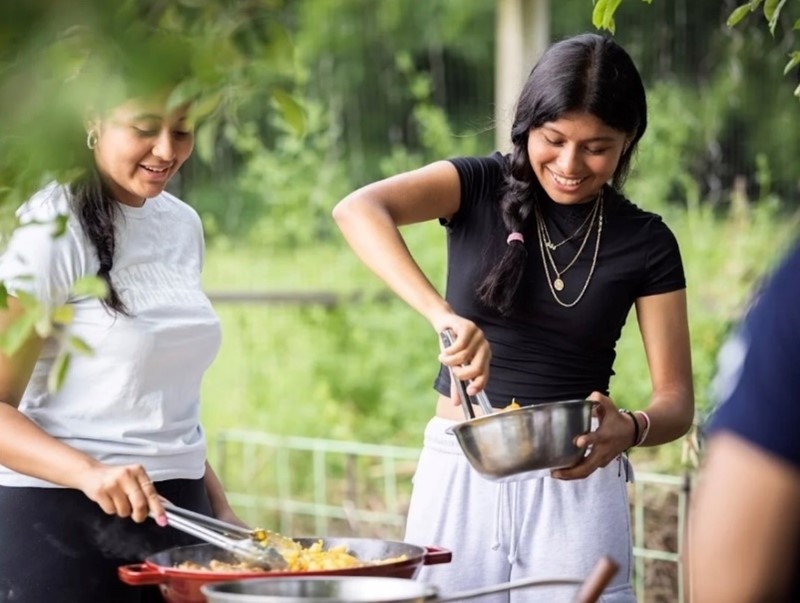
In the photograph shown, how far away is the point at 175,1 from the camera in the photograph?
1.25m

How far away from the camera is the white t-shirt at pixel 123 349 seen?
82.5 inches

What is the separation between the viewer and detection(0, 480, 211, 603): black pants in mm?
2148

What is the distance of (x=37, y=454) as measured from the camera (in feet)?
6.64

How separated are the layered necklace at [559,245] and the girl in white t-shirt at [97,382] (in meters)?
0.60

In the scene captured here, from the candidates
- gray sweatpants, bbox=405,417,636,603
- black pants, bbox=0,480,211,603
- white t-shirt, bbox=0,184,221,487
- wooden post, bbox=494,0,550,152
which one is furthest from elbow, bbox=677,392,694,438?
wooden post, bbox=494,0,550,152

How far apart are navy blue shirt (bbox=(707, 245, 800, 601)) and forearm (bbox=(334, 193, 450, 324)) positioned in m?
1.04

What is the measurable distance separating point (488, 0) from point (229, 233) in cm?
192

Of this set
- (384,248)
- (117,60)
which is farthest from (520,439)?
(117,60)

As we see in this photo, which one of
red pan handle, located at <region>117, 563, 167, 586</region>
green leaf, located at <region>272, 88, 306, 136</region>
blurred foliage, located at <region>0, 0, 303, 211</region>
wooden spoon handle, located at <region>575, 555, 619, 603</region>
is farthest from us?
red pan handle, located at <region>117, 563, 167, 586</region>

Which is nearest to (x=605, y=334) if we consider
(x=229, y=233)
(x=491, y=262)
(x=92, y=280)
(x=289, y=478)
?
(x=491, y=262)

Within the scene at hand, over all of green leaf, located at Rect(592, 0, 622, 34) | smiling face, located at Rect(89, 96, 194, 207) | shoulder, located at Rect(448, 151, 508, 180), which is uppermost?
green leaf, located at Rect(592, 0, 622, 34)

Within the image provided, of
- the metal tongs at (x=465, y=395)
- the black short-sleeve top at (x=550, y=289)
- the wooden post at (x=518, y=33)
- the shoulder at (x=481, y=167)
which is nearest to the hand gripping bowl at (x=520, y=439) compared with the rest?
the metal tongs at (x=465, y=395)

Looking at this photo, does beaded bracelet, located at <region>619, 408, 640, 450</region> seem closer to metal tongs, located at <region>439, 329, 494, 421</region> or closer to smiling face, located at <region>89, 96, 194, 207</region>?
metal tongs, located at <region>439, 329, 494, 421</region>

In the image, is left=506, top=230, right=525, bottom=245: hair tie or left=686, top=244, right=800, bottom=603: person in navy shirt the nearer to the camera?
left=686, top=244, right=800, bottom=603: person in navy shirt
